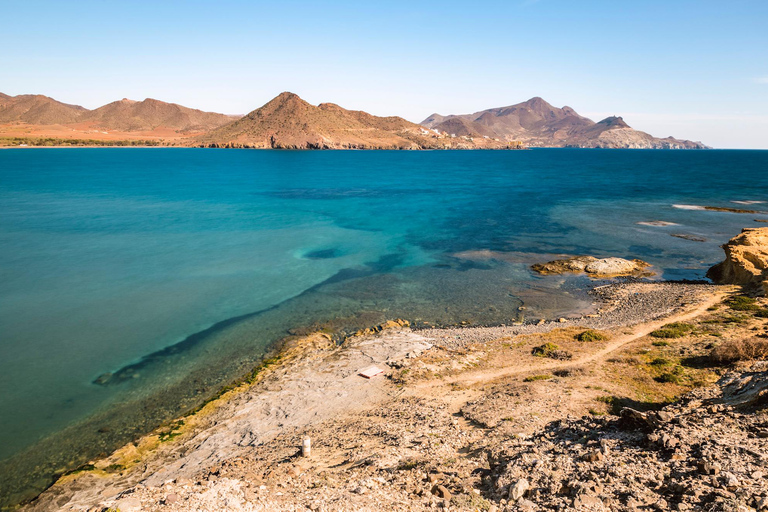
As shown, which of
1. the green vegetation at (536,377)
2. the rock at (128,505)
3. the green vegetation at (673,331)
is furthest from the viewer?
the green vegetation at (673,331)

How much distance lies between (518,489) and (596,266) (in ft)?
107

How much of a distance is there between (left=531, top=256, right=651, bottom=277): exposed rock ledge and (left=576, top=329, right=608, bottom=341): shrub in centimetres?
1413

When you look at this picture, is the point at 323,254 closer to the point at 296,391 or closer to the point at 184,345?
the point at 184,345

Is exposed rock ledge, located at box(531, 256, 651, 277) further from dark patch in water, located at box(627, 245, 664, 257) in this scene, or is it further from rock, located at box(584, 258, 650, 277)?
dark patch in water, located at box(627, 245, 664, 257)

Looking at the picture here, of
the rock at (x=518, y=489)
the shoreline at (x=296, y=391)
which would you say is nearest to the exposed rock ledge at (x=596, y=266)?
the shoreline at (x=296, y=391)

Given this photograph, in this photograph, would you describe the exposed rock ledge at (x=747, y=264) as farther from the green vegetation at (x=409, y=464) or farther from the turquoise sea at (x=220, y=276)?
the green vegetation at (x=409, y=464)

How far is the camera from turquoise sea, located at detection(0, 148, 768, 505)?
1962 cm

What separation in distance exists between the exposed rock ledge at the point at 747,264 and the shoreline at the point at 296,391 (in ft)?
7.83

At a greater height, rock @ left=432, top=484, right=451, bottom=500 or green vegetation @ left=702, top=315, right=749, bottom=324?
green vegetation @ left=702, top=315, right=749, bottom=324

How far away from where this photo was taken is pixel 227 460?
A: 1378cm

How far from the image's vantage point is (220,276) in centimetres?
3697

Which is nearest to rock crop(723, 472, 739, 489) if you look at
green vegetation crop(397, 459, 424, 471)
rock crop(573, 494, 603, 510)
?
rock crop(573, 494, 603, 510)

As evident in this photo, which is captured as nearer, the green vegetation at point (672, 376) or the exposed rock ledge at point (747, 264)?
the green vegetation at point (672, 376)

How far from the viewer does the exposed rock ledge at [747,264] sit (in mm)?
30641
